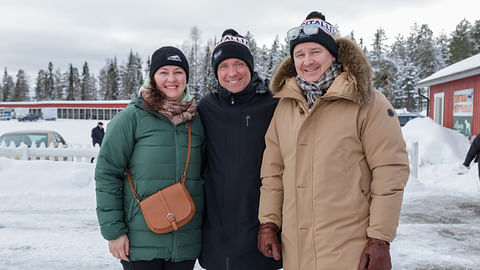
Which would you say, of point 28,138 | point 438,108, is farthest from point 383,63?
point 28,138

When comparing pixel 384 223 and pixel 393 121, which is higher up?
pixel 393 121

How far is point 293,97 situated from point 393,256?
3459 millimetres

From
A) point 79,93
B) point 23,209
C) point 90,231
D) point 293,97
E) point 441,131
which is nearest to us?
point 293,97

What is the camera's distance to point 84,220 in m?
6.17

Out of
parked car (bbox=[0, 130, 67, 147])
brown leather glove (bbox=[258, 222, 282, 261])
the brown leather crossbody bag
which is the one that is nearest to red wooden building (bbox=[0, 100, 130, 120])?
parked car (bbox=[0, 130, 67, 147])

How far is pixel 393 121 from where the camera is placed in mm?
1992

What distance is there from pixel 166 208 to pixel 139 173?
293mm

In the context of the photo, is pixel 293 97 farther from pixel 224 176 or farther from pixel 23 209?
pixel 23 209

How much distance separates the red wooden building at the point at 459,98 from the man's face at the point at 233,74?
43.2ft

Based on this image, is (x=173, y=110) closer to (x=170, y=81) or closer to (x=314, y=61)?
(x=170, y=81)

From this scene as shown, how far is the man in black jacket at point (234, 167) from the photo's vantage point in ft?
8.14

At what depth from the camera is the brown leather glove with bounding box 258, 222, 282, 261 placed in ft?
7.51

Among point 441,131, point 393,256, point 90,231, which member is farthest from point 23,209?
point 441,131

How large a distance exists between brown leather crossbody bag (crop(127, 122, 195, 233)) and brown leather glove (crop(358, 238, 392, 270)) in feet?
3.68
